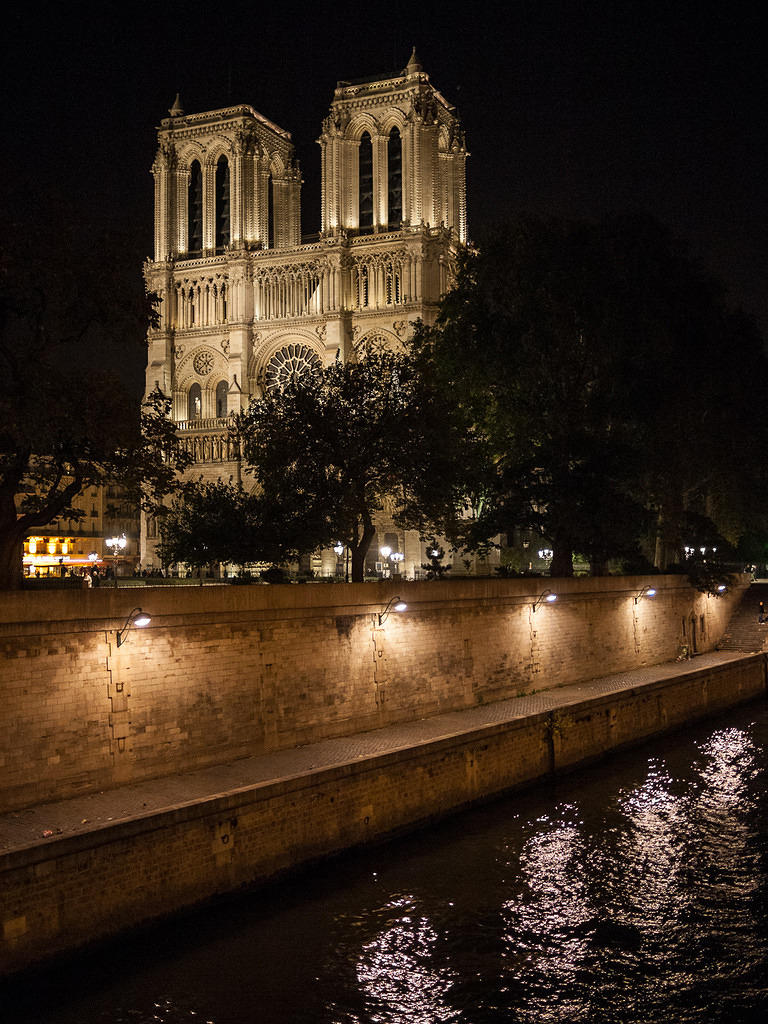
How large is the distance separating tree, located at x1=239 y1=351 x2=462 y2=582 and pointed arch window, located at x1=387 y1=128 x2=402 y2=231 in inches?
1417

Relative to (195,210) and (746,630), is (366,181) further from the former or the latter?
(746,630)

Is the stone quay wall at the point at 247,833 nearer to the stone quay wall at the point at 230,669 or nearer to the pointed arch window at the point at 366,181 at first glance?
the stone quay wall at the point at 230,669

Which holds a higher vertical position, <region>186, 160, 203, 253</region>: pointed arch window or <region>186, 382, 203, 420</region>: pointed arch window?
<region>186, 160, 203, 253</region>: pointed arch window

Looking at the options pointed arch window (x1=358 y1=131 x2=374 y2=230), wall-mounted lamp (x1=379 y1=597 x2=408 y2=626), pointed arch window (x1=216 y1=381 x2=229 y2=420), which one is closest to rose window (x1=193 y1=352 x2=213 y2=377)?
pointed arch window (x1=216 y1=381 x2=229 y2=420)

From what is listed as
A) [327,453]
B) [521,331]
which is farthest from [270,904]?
[521,331]

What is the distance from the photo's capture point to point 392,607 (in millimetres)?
19984

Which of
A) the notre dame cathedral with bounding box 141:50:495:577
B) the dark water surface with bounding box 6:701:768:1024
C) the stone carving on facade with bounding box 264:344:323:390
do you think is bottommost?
the dark water surface with bounding box 6:701:768:1024

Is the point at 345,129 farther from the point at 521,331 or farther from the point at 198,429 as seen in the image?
the point at 521,331

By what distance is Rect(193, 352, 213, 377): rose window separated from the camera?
2512 inches

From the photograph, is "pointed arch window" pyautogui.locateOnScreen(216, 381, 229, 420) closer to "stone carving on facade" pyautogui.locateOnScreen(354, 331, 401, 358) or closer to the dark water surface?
"stone carving on facade" pyautogui.locateOnScreen(354, 331, 401, 358)

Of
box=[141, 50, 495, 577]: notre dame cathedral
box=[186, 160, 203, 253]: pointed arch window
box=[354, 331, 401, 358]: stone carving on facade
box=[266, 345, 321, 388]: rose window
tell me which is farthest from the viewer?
box=[186, 160, 203, 253]: pointed arch window

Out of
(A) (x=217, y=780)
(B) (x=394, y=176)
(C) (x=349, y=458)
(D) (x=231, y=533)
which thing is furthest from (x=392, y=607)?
(B) (x=394, y=176)

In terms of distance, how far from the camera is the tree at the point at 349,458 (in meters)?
26.1

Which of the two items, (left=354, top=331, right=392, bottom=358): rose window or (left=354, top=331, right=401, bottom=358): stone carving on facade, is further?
(left=354, top=331, right=392, bottom=358): rose window
